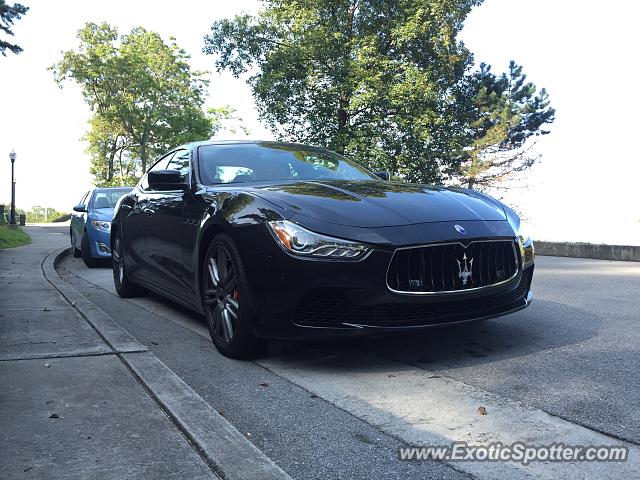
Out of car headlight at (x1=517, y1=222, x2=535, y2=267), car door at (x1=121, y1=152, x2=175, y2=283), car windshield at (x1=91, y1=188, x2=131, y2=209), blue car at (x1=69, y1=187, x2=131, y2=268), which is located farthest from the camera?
car windshield at (x1=91, y1=188, x2=131, y2=209)

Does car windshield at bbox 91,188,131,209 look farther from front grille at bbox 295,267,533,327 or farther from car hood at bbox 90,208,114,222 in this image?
front grille at bbox 295,267,533,327

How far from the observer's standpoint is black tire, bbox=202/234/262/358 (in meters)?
3.89

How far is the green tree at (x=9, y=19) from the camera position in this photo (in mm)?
17562

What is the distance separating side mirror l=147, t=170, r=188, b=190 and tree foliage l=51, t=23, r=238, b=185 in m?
35.7

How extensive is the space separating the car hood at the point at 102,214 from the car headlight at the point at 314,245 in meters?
8.20

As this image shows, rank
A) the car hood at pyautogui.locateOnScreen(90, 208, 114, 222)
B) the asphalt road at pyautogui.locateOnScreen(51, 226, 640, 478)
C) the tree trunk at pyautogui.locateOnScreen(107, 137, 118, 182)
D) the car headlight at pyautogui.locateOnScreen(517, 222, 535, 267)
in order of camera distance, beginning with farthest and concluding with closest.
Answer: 1. the tree trunk at pyautogui.locateOnScreen(107, 137, 118, 182)
2. the car hood at pyautogui.locateOnScreen(90, 208, 114, 222)
3. the car headlight at pyautogui.locateOnScreen(517, 222, 535, 267)
4. the asphalt road at pyautogui.locateOnScreen(51, 226, 640, 478)

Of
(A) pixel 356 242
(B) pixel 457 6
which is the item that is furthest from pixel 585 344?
(B) pixel 457 6

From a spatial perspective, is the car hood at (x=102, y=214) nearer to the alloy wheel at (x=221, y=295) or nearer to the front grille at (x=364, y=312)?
the alloy wheel at (x=221, y=295)

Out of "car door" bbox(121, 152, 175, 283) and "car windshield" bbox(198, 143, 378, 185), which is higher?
"car windshield" bbox(198, 143, 378, 185)

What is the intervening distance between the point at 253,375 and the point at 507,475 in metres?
1.77

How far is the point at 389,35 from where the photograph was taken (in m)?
27.6

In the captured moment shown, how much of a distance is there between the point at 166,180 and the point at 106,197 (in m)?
7.62

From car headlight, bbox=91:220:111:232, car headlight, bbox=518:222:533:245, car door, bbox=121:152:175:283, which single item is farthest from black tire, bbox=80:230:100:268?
car headlight, bbox=518:222:533:245

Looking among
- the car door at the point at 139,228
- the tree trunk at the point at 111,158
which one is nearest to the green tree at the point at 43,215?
the tree trunk at the point at 111,158
